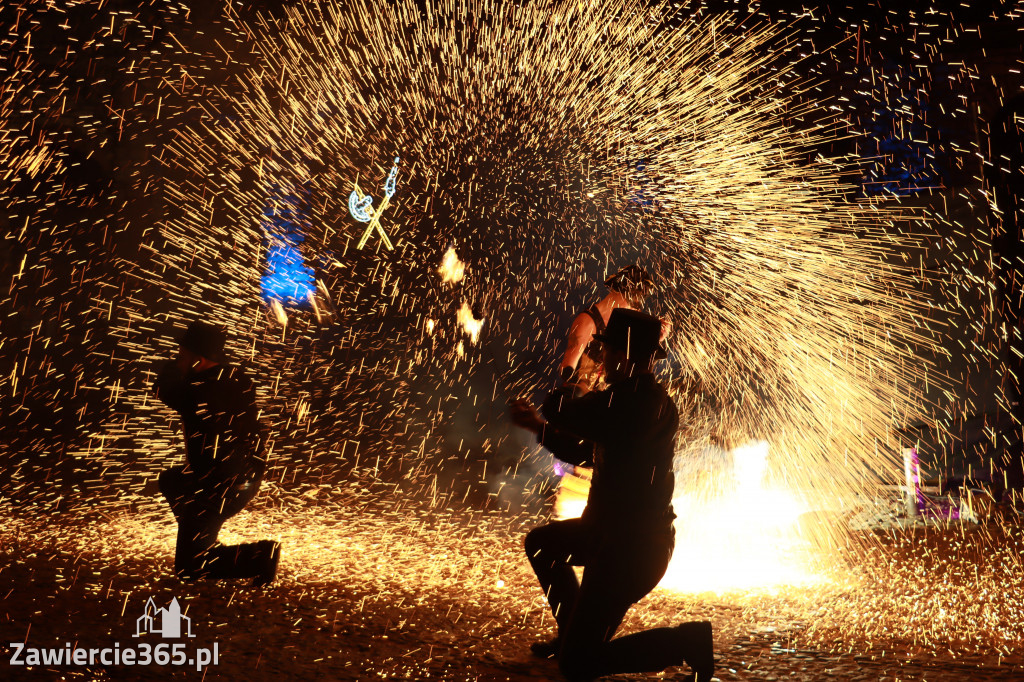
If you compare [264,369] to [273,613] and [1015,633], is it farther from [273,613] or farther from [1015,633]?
[1015,633]

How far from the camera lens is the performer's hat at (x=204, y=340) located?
507cm

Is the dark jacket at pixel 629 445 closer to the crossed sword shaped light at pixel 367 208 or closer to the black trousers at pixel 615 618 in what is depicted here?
the black trousers at pixel 615 618

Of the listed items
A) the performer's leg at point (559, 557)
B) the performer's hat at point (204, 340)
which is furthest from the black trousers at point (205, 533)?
the performer's leg at point (559, 557)

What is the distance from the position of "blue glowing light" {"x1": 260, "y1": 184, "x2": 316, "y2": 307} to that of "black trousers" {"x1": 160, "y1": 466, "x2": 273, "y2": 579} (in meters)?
10.8

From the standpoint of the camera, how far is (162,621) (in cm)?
402

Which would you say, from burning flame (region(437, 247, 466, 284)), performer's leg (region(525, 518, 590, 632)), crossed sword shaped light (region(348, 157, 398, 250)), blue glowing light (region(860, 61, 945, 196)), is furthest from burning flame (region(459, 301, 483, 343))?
→ performer's leg (region(525, 518, 590, 632))

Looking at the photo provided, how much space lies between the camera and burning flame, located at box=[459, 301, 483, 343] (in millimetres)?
15492

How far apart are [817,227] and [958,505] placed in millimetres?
3647

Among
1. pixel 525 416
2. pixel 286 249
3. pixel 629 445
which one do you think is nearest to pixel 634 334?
pixel 629 445

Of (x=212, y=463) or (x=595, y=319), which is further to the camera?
(x=595, y=319)

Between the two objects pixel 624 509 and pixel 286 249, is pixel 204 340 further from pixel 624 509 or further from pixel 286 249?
pixel 286 249

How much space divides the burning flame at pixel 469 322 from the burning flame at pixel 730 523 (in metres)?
7.96

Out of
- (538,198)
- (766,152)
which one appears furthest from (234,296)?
(766,152)

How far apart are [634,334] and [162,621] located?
2811 mm
